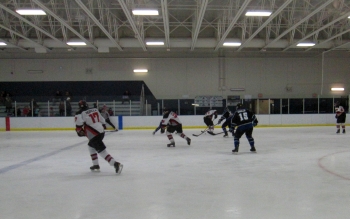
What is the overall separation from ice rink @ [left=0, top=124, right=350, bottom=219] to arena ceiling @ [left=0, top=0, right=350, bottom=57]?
5924 millimetres

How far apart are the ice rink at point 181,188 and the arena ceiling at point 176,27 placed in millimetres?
5924

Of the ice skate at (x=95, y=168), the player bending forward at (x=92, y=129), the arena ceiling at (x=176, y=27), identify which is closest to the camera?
the player bending forward at (x=92, y=129)

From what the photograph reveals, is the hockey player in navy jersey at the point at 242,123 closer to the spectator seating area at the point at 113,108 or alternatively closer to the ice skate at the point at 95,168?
the ice skate at the point at 95,168

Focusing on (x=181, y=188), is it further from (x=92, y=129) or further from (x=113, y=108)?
(x=113, y=108)

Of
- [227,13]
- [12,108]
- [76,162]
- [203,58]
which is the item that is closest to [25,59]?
[12,108]

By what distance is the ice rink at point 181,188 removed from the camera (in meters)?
3.00

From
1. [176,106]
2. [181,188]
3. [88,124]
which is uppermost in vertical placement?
[176,106]

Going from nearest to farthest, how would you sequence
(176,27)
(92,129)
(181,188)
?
1. (181,188)
2. (92,129)
3. (176,27)

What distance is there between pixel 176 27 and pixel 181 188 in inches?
453

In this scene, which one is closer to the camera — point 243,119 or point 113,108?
point 243,119

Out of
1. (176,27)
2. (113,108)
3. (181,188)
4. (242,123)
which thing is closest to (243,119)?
(242,123)

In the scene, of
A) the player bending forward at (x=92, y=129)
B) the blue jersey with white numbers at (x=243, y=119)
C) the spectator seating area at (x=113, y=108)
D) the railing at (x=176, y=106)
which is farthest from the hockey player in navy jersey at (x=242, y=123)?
the spectator seating area at (x=113, y=108)

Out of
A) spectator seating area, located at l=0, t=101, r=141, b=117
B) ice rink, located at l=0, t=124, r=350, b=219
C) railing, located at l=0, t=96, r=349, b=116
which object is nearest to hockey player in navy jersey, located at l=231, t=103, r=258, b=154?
ice rink, located at l=0, t=124, r=350, b=219

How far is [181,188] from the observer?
3.89 meters
